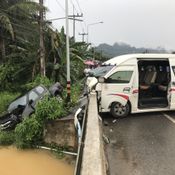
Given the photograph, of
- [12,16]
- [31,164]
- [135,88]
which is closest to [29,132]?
[31,164]

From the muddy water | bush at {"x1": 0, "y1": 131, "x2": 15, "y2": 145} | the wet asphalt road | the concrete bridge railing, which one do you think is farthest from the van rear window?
bush at {"x1": 0, "y1": 131, "x2": 15, "y2": 145}

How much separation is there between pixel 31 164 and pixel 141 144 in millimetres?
4310

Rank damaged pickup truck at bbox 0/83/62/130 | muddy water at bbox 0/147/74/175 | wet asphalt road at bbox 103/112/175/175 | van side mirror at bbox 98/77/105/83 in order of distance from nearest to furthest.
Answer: wet asphalt road at bbox 103/112/175/175 → muddy water at bbox 0/147/74/175 → van side mirror at bbox 98/77/105/83 → damaged pickup truck at bbox 0/83/62/130

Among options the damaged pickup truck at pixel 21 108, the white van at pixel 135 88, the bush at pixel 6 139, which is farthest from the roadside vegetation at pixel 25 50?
the white van at pixel 135 88

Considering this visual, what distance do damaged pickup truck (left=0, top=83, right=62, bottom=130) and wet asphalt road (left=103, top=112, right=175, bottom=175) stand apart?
11.0 feet

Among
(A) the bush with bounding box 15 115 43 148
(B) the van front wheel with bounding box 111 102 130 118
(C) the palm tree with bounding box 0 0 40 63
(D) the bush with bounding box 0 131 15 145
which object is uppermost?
(C) the palm tree with bounding box 0 0 40 63

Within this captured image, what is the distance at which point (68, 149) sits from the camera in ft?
37.6

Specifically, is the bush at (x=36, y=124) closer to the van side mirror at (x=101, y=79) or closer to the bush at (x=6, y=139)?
the bush at (x=6, y=139)

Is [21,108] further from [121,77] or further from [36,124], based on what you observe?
[121,77]

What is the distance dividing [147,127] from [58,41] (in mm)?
13203

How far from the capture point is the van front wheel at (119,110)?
1109 centimetres

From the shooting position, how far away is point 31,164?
11.1 metres

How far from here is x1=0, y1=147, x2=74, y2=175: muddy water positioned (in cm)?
1060

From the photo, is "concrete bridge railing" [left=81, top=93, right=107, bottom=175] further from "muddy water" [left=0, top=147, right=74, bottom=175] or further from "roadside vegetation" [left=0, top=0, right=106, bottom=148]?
"roadside vegetation" [left=0, top=0, right=106, bottom=148]
